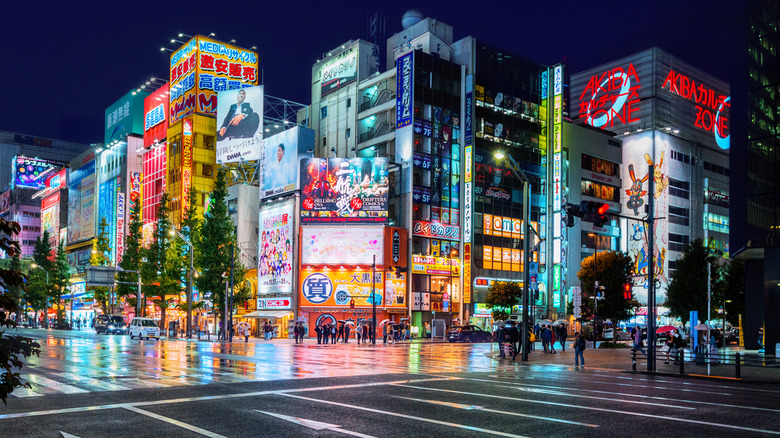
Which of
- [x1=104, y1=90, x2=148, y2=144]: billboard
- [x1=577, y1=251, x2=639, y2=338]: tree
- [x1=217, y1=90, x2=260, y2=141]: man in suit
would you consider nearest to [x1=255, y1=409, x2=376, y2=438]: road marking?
[x1=577, y1=251, x2=639, y2=338]: tree

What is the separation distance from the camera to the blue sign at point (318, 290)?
6788 centimetres

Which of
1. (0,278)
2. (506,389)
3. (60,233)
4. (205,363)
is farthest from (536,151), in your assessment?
(60,233)

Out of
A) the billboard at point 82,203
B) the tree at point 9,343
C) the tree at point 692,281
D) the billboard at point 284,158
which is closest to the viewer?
the tree at point 9,343

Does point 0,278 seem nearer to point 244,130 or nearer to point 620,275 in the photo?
point 620,275

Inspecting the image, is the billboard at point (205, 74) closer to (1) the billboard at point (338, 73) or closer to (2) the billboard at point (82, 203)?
(1) the billboard at point (338, 73)

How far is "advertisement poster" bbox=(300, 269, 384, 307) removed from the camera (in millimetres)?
67750

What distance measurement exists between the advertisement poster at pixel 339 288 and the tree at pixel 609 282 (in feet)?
64.8

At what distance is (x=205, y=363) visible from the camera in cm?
2842

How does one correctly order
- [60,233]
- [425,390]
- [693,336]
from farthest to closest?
[60,233] < [693,336] < [425,390]

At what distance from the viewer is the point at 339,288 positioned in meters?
67.9

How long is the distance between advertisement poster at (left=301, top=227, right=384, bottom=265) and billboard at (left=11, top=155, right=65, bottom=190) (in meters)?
Answer: 126

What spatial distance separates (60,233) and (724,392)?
141459 millimetres

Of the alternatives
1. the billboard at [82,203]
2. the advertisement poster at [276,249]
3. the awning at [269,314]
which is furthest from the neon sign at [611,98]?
→ the billboard at [82,203]

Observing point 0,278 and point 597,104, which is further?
point 597,104
